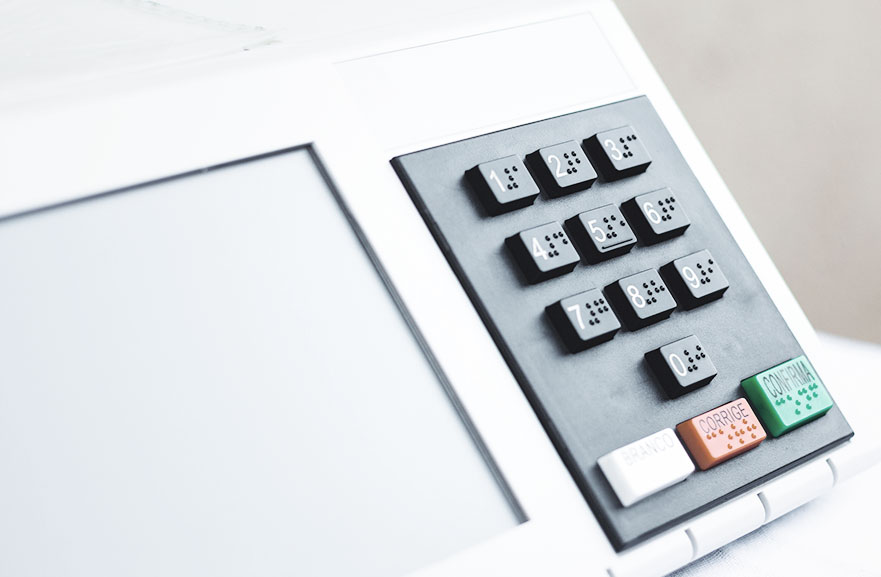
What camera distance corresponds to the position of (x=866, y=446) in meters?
0.41

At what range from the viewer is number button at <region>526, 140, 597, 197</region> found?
396 millimetres

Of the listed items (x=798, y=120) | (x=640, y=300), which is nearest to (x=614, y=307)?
(x=640, y=300)

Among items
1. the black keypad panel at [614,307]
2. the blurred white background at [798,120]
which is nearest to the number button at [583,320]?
the black keypad panel at [614,307]

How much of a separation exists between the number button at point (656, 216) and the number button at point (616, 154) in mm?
16

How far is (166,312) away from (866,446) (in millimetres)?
335

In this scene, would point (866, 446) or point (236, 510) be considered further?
point (866, 446)

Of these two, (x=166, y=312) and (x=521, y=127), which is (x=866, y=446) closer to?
(x=521, y=127)

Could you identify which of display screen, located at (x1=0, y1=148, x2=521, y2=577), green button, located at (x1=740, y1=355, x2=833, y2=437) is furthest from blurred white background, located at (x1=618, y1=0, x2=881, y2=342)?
display screen, located at (x1=0, y1=148, x2=521, y2=577)

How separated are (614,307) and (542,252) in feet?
0.14

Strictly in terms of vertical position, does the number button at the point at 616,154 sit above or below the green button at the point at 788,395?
above

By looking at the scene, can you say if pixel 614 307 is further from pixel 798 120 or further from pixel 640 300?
pixel 798 120

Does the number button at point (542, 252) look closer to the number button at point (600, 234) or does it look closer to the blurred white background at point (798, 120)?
the number button at point (600, 234)

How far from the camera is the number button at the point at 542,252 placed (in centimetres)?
37

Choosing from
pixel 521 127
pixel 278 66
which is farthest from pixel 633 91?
pixel 278 66
